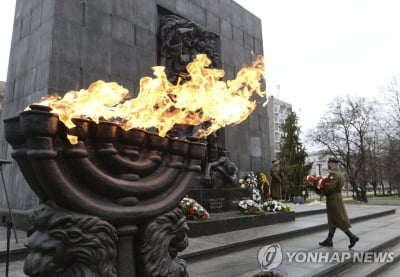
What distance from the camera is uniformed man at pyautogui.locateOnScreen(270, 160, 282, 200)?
12.8 metres

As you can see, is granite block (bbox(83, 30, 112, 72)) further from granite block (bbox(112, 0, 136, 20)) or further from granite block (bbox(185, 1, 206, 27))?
granite block (bbox(185, 1, 206, 27))

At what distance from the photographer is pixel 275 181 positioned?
12992 mm

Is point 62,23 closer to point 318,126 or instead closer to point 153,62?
point 153,62

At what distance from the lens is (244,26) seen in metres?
14.0

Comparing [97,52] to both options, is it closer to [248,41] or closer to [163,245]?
[163,245]

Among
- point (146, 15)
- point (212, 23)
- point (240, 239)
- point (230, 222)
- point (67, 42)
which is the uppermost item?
point (212, 23)

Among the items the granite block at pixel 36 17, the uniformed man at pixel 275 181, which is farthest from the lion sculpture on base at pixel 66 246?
the uniformed man at pixel 275 181

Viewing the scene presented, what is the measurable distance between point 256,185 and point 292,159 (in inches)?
1274

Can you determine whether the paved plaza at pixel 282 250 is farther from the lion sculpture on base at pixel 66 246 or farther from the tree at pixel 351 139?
→ the tree at pixel 351 139

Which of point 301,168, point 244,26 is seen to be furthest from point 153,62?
point 301,168

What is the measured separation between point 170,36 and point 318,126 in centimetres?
2849

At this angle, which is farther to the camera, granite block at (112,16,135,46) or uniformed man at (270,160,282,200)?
uniformed man at (270,160,282,200)

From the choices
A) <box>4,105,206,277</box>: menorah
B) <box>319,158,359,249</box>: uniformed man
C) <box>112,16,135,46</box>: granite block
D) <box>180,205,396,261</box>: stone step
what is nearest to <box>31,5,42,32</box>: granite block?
<box>112,16,135,46</box>: granite block

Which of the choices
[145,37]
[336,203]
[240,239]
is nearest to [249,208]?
[240,239]
